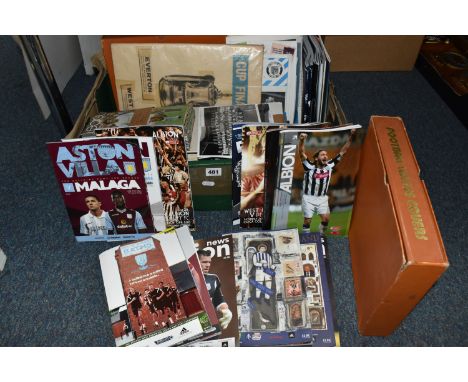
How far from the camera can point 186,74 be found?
151 cm

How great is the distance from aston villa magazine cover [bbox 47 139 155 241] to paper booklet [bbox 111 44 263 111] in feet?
1.39

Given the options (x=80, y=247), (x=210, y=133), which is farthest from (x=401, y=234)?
(x=80, y=247)

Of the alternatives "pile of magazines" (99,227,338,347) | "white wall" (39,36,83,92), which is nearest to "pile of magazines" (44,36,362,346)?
"pile of magazines" (99,227,338,347)

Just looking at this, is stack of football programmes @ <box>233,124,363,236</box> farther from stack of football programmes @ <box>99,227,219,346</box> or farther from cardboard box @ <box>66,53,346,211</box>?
stack of football programmes @ <box>99,227,219,346</box>

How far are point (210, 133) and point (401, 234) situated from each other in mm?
727

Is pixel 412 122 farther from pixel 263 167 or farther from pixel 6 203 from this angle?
pixel 6 203

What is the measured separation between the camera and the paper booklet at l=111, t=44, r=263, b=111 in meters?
1.46

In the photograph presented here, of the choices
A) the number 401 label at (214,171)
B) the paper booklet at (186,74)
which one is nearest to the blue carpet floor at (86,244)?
the number 401 label at (214,171)

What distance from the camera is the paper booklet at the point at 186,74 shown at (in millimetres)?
1463

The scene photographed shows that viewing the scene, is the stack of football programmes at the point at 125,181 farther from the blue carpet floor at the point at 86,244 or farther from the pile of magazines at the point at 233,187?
the blue carpet floor at the point at 86,244

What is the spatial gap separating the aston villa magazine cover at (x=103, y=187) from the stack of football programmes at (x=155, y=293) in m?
0.08

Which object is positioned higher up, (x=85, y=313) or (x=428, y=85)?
(x=428, y=85)

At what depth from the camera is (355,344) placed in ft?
3.80

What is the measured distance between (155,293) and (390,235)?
0.66 m
